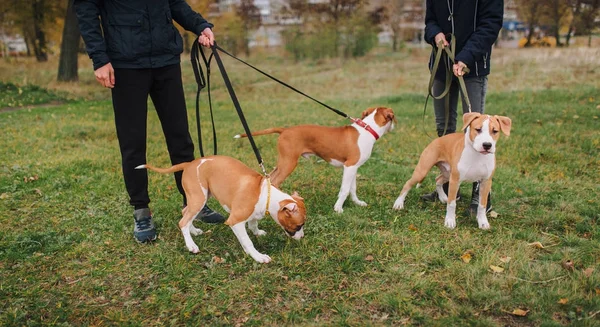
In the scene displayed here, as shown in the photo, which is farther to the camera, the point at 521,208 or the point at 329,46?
the point at 329,46

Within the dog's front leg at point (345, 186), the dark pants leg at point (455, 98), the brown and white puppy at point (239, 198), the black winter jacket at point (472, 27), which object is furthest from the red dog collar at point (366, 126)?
the brown and white puppy at point (239, 198)

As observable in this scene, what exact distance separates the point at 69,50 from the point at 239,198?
50.8 feet

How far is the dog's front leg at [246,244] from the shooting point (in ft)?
13.0

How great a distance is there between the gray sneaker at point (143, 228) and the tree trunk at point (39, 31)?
2278cm

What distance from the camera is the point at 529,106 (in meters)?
10.9

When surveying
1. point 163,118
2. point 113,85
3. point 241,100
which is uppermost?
point 113,85

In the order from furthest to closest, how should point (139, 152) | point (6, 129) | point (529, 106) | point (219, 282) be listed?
point (529, 106) < point (6, 129) < point (139, 152) < point (219, 282)

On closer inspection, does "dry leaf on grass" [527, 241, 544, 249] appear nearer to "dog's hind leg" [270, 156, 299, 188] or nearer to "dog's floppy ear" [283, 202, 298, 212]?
"dog's floppy ear" [283, 202, 298, 212]

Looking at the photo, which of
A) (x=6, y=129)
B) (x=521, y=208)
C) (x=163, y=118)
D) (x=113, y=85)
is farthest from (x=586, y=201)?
(x=6, y=129)

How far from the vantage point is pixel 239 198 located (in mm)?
3961

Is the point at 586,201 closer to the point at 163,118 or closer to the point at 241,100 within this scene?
the point at 163,118

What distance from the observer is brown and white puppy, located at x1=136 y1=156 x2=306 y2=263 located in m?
3.94

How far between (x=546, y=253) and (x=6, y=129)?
9.82 m

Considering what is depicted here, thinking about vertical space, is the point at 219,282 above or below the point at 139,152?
below
